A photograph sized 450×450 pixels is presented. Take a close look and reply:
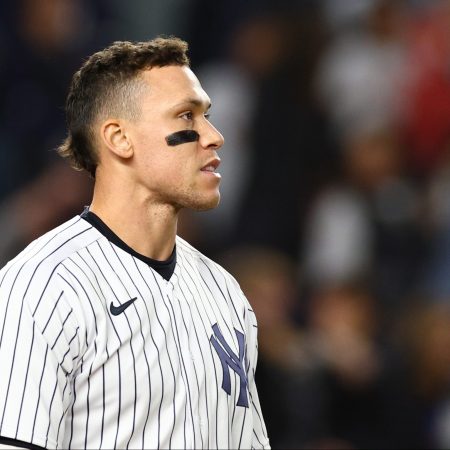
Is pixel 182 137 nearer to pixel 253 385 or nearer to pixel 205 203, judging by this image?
pixel 205 203

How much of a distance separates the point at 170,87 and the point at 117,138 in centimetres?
20

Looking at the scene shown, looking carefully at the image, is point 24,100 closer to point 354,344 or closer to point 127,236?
point 354,344

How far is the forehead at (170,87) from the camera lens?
302 cm

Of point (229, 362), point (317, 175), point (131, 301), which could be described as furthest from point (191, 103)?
point (317, 175)

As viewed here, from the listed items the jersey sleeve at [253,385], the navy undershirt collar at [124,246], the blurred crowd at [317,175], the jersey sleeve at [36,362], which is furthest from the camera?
the blurred crowd at [317,175]

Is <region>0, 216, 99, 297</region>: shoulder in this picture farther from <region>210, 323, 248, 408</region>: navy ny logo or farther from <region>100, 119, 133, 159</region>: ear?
<region>210, 323, 248, 408</region>: navy ny logo

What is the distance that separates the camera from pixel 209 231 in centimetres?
614

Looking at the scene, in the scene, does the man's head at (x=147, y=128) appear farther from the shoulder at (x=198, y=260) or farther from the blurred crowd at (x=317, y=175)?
the blurred crowd at (x=317, y=175)

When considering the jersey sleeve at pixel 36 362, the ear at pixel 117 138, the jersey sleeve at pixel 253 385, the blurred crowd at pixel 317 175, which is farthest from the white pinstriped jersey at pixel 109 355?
the blurred crowd at pixel 317 175

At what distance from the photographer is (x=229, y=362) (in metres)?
3.00

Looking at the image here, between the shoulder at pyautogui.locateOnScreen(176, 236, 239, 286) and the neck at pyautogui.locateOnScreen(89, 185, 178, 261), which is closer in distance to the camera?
the neck at pyautogui.locateOnScreen(89, 185, 178, 261)

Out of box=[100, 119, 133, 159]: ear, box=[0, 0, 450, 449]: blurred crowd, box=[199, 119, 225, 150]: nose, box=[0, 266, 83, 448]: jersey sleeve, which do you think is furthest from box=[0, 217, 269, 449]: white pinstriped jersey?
box=[0, 0, 450, 449]: blurred crowd

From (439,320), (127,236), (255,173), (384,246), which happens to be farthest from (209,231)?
(127,236)

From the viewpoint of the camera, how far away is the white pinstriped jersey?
260 cm
